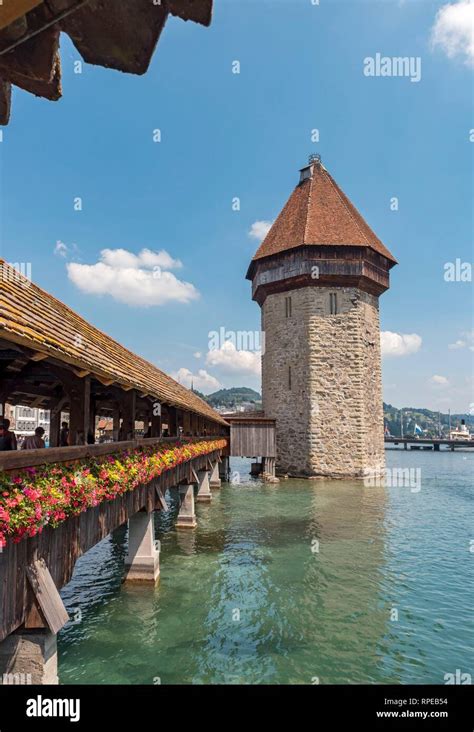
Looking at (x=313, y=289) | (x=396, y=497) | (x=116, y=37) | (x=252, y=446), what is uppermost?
(x=313, y=289)

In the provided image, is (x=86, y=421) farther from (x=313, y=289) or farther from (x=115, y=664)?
(x=313, y=289)

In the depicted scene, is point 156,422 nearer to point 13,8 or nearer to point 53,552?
point 53,552

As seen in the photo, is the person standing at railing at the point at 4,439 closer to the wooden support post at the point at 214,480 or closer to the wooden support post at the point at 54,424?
the wooden support post at the point at 54,424

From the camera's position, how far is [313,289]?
91.8 ft

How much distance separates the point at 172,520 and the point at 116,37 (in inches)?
564


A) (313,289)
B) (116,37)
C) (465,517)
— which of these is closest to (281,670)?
(116,37)

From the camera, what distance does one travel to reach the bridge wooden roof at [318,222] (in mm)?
28469

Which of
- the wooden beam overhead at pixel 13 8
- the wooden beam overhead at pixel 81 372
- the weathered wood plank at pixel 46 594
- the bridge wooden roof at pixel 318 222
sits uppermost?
the bridge wooden roof at pixel 318 222

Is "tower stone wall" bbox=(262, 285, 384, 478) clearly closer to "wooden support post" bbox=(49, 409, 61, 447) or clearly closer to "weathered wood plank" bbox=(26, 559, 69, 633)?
"wooden support post" bbox=(49, 409, 61, 447)

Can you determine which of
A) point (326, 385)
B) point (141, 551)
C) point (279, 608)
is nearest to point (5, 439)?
point (141, 551)

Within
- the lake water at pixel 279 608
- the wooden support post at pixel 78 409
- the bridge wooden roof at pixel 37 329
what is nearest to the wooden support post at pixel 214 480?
the lake water at pixel 279 608

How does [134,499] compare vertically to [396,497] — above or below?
above

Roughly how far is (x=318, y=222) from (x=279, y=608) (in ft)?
84.3

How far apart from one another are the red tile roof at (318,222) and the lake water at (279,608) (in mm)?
18728
